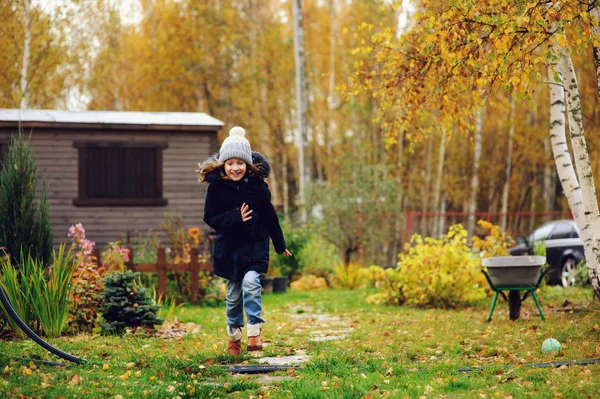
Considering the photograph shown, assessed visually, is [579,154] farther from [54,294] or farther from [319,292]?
[319,292]

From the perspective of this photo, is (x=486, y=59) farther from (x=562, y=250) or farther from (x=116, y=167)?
(x=116, y=167)

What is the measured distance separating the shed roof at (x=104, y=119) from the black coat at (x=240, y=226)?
9429 millimetres

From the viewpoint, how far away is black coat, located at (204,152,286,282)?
6.54 meters

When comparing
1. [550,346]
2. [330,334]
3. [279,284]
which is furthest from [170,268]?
[550,346]

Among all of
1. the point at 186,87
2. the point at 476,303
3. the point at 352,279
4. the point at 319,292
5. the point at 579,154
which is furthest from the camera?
the point at 186,87

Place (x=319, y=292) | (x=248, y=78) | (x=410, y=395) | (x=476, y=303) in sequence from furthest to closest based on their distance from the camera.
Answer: (x=248, y=78)
(x=319, y=292)
(x=476, y=303)
(x=410, y=395)

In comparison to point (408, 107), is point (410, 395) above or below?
below

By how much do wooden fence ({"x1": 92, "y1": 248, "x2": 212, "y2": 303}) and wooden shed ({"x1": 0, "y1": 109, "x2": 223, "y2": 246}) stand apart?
183 inches

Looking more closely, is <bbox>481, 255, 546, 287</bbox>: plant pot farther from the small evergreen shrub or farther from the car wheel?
the car wheel

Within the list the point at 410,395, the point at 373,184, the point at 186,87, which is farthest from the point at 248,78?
the point at 410,395

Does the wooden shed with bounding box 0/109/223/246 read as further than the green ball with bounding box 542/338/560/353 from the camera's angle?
Yes

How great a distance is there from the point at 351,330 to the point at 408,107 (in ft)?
9.05

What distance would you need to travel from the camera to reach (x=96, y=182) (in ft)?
52.9

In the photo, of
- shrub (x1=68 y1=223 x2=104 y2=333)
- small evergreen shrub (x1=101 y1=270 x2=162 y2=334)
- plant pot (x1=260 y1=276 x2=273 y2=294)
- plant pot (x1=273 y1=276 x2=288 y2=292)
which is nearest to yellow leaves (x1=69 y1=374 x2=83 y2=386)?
small evergreen shrub (x1=101 y1=270 x2=162 y2=334)
